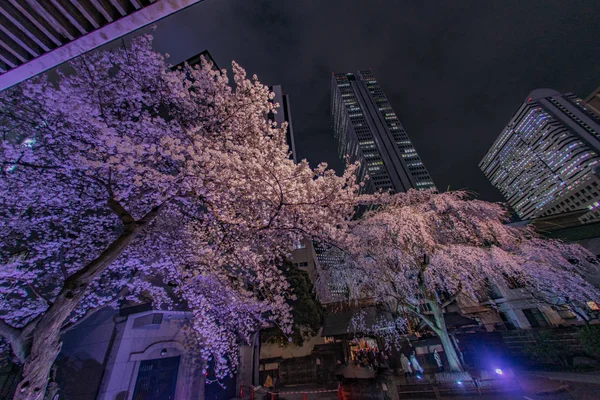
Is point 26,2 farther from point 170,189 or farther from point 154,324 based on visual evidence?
point 154,324

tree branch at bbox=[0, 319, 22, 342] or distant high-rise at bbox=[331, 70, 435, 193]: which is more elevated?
distant high-rise at bbox=[331, 70, 435, 193]

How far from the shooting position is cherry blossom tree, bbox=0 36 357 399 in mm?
7043

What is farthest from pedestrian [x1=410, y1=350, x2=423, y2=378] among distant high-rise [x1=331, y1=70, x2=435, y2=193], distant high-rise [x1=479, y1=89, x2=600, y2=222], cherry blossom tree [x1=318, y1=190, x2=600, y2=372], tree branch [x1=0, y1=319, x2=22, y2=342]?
distant high-rise [x1=479, y1=89, x2=600, y2=222]

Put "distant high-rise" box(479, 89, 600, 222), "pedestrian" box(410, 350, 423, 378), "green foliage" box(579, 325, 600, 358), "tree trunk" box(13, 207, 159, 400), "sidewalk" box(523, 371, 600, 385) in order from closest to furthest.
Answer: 1. "tree trunk" box(13, 207, 159, 400)
2. "sidewalk" box(523, 371, 600, 385)
3. "green foliage" box(579, 325, 600, 358)
4. "pedestrian" box(410, 350, 423, 378)
5. "distant high-rise" box(479, 89, 600, 222)

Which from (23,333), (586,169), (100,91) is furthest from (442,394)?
(586,169)

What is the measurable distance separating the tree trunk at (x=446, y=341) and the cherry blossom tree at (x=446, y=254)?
4 cm

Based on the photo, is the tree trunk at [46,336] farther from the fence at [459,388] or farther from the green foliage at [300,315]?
the green foliage at [300,315]

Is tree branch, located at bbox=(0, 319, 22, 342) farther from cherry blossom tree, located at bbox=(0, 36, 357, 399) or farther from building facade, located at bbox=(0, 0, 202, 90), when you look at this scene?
building facade, located at bbox=(0, 0, 202, 90)

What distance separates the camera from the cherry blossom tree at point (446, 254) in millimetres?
9688

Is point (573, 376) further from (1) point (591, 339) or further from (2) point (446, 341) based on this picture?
(2) point (446, 341)

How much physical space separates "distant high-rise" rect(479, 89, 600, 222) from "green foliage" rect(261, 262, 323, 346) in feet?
351

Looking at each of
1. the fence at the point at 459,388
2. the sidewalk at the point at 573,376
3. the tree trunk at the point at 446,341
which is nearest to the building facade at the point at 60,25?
the fence at the point at 459,388

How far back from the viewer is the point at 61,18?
2.27 m

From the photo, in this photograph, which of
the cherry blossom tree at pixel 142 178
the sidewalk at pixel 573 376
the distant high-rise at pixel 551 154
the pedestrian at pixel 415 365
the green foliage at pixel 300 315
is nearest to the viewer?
the cherry blossom tree at pixel 142 178
